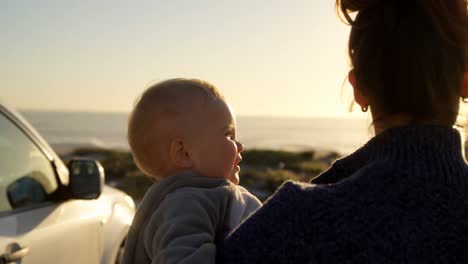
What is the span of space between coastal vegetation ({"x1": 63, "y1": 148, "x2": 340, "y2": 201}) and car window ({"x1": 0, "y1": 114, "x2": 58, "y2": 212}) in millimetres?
5303

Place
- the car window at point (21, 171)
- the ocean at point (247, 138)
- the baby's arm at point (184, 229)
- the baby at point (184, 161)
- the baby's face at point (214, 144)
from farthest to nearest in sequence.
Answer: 1. the ocean at point (247, 138)
2. the car window at point (21, 171)
3. the baby's face at point (214, 144)
4. the baby at point (184, 161)
5. the baby's arm at point (184, 229)

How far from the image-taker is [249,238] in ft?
5.27

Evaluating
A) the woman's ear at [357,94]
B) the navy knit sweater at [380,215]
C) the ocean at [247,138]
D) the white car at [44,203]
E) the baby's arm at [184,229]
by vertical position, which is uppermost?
the woman's ear at [357,94]

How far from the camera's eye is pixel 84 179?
13.8ft

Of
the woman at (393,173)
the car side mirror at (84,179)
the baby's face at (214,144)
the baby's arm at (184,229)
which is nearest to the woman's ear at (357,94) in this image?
the woman at (393,173)

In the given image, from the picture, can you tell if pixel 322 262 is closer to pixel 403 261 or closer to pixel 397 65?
pixel 403 261

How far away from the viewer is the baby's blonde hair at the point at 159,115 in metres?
2.31

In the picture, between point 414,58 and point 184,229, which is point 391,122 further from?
point 184,229

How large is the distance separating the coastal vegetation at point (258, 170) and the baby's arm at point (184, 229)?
716 centimetres

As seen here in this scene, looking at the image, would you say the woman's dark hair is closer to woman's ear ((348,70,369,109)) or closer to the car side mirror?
woman's ear ((348,70,369,109))

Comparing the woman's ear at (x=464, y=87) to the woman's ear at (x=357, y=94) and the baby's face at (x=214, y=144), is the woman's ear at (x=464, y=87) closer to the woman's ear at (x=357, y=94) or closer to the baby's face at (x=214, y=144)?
the woman's ear at (x=357, y=94)

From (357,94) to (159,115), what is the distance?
2.46ft

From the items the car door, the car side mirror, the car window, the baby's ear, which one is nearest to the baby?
the baby's ear

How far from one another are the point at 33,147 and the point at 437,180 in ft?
9.34
